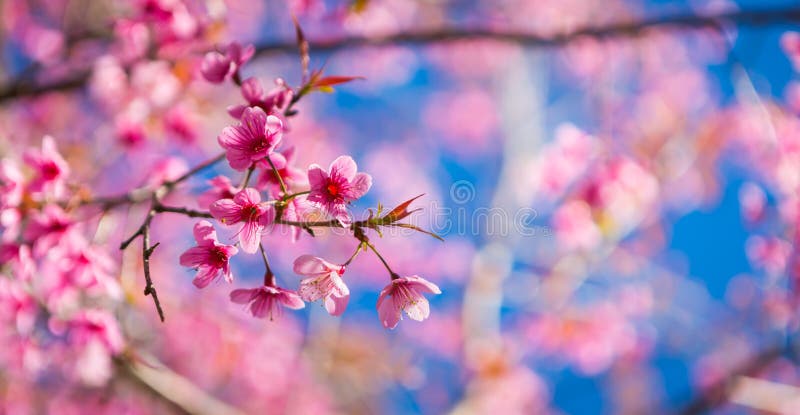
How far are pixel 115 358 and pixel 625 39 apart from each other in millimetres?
2470

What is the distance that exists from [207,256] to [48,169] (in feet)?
2.52

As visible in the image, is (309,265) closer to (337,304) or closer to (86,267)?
(337,304)

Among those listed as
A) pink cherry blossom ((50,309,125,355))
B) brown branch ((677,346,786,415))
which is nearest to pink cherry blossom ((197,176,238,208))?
pink cherry blossom ((50,309,125,355))

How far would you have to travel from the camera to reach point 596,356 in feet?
18.2

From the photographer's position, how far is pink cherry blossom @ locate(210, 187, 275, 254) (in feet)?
3.54

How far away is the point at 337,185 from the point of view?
1.12 m

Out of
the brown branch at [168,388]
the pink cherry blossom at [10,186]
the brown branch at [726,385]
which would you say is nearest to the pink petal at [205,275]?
the pink cherry blossom at [10,186]

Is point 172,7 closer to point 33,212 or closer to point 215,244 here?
point 33,212

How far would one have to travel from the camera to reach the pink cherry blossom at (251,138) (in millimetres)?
1090

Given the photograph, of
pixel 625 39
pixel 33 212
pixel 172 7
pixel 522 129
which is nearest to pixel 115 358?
pixel 33 212

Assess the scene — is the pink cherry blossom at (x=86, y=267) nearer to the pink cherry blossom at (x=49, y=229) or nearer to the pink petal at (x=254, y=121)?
the pink cherry blossom at (x=49, y=229)

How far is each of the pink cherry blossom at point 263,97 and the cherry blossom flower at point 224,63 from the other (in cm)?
12

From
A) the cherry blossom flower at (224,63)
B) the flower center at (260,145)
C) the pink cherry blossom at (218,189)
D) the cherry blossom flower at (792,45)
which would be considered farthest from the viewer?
the cherry blossom flower at (792,45)

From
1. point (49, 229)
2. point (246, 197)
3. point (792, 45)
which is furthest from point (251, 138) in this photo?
point (792, 45)
